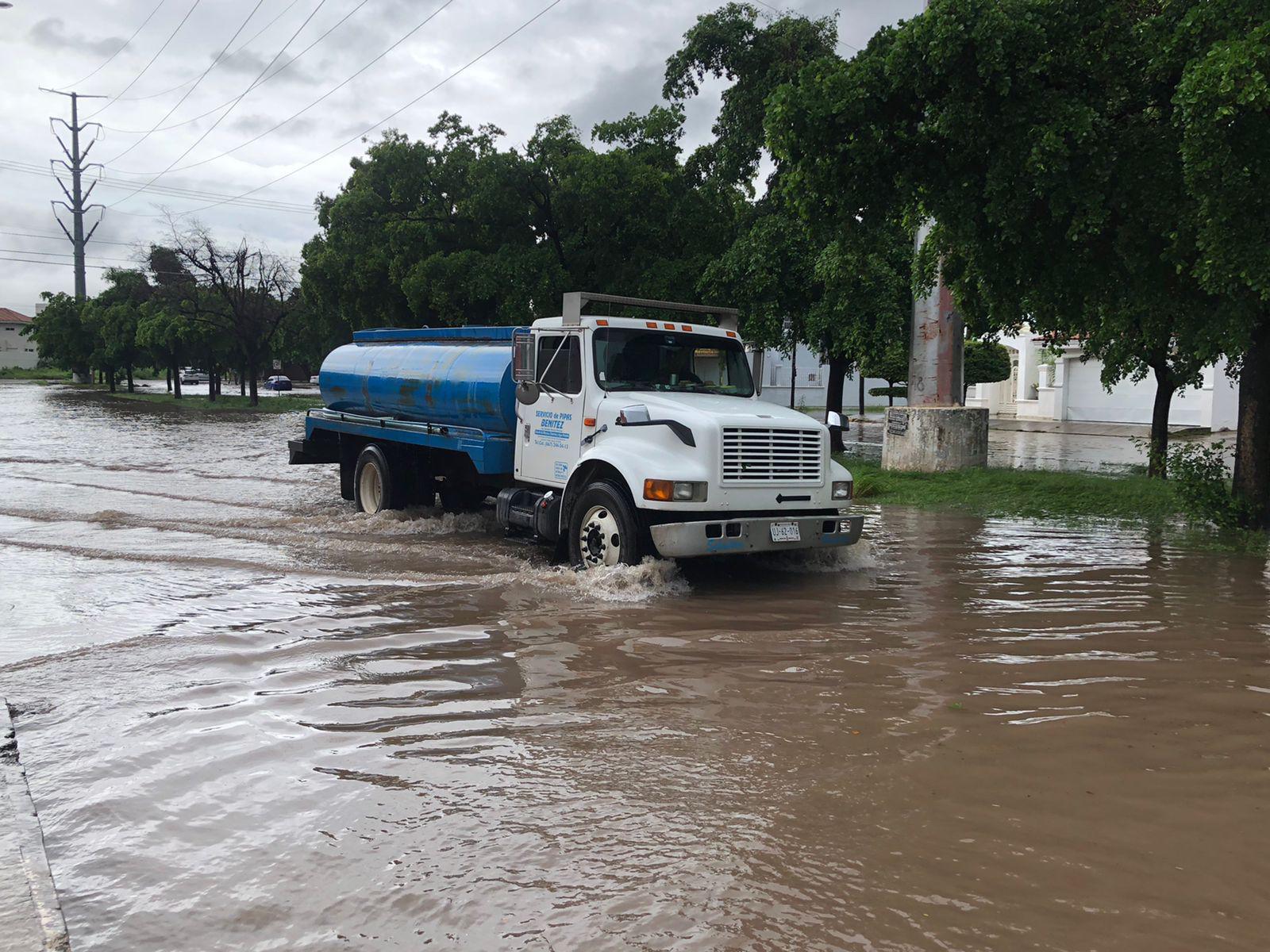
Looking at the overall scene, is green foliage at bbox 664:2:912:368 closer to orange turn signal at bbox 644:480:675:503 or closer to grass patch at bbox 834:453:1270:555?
grass patch at bbox 834:453:1270:555

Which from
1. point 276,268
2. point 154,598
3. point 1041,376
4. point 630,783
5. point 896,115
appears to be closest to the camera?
point 630,783

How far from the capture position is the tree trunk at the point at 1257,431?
36.9ft

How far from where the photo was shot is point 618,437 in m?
9.13

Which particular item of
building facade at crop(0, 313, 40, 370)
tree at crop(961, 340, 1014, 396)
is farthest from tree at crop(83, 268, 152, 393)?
building facade at crop(0, 313, 40, 370)

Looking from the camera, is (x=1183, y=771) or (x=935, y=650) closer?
(x=1183, y=771)

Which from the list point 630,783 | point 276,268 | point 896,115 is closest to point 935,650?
point 630,783

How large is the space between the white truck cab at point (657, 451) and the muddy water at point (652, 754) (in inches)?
18.4

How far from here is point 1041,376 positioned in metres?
45.0

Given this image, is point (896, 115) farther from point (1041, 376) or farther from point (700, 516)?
point (1041, 376)

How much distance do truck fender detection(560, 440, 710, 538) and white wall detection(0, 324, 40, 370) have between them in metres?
140

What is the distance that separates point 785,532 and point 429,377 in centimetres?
516

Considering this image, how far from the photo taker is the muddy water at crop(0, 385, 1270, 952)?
139 inches

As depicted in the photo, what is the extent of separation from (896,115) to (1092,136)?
6.34ft

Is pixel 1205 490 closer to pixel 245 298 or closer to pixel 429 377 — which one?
pixel 429 377
